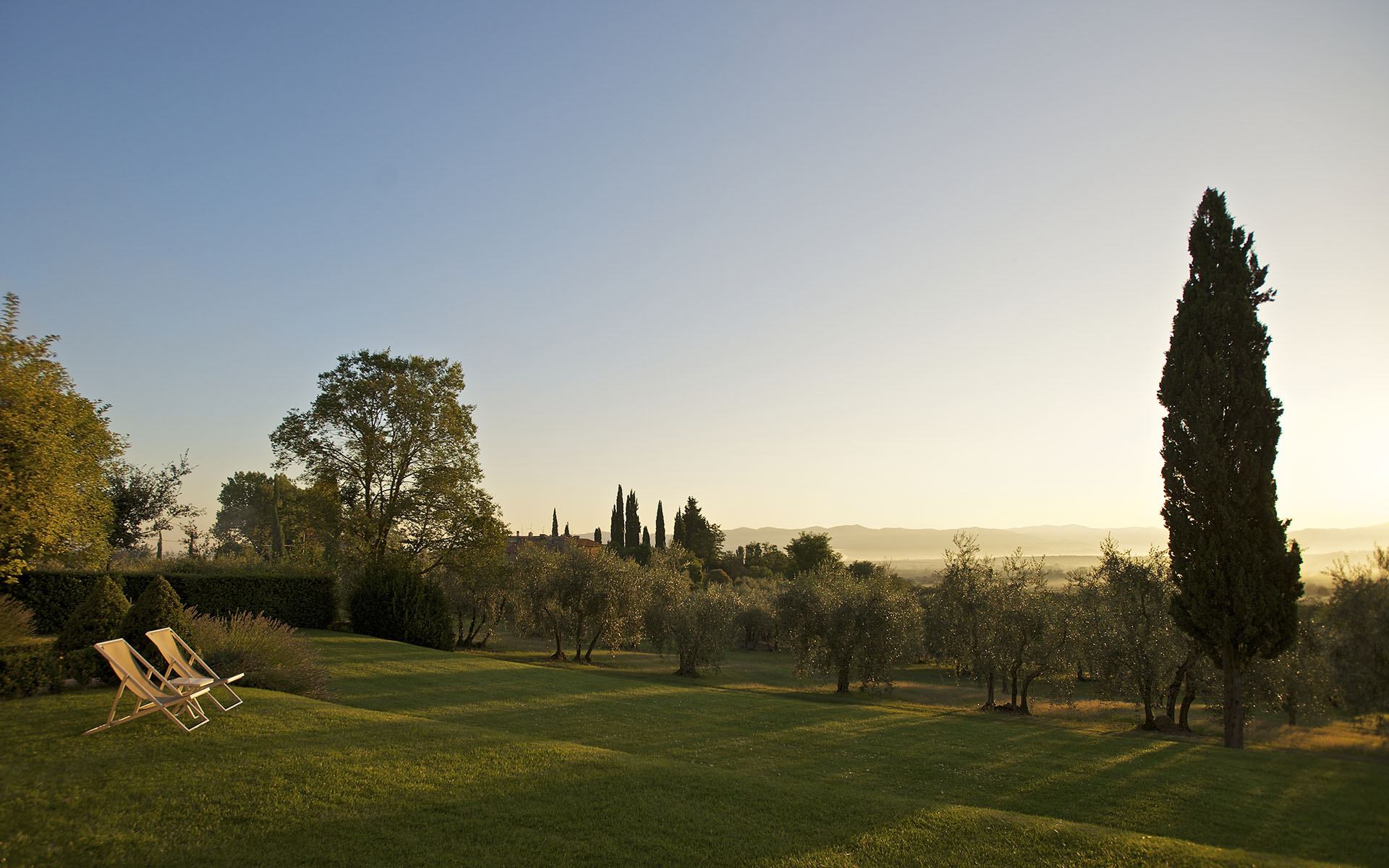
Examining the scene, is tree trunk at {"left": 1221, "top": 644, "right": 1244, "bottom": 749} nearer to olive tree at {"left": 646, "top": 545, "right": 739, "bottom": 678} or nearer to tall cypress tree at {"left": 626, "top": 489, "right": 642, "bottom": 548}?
olive tree at {"left": 646, "top": 545, "right": 739, "bottom": 678}

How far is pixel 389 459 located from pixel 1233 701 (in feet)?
112

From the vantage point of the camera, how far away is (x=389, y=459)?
1237 inches

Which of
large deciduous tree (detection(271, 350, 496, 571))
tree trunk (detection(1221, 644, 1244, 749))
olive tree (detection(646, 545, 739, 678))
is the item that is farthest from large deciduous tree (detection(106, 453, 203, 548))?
tree trunk (detection(1221, 644, 1244, 749))

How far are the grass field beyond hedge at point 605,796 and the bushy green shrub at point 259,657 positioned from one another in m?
0.92

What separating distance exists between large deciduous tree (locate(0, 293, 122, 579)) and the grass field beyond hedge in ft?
24.6

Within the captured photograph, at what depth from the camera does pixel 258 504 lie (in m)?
78.1

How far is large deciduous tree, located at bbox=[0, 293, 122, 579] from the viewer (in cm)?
1395

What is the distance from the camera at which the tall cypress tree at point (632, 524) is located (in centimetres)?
7738

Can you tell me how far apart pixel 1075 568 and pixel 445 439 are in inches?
1172

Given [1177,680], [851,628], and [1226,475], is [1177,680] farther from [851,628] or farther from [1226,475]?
[851,628]

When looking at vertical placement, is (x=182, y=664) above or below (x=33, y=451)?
below

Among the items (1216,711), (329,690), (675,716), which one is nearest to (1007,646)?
(1216,711)

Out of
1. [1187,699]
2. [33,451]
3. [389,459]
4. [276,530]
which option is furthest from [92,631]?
[276,530]

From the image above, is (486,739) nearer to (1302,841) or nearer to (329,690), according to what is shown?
(329,690)
